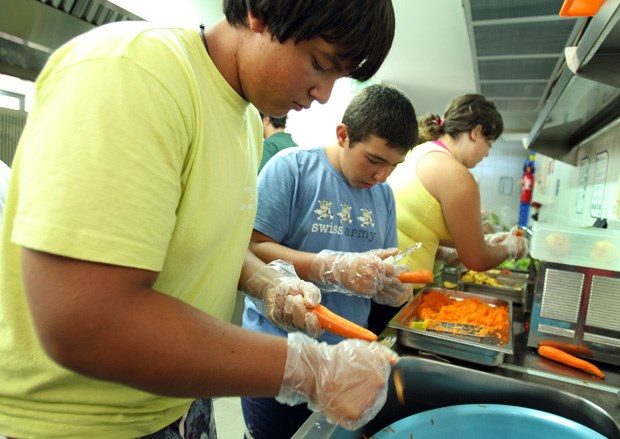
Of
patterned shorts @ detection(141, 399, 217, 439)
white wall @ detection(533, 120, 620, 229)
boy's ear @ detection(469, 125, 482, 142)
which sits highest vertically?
boy's ear @ detection(469, 125, 482, 142)

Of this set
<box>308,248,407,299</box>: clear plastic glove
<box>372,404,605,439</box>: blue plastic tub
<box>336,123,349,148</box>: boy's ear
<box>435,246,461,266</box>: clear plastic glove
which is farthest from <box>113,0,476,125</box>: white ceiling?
<box>372,404,605,439</box>: blue plastic tub

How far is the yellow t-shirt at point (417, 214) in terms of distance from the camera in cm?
183

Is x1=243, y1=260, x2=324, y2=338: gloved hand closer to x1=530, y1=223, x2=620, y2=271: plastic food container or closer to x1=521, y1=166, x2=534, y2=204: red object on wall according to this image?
x1=530, y1=223, x2=620, y2=271: plastic food container

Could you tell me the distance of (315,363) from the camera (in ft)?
2.18

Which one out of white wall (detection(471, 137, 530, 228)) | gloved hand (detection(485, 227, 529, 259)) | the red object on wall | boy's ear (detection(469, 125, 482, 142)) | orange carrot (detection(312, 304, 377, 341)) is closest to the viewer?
orange carrot (detection(312, 304, 377, 341))

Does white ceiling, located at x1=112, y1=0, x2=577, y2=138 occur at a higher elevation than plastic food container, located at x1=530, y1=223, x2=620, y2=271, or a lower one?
higher

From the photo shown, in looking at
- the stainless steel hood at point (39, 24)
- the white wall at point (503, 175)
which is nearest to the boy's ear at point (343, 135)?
the stainless steel hood at point (39, 24)

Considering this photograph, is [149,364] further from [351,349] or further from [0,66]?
[0,66]

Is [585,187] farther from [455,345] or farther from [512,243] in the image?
[455,345]

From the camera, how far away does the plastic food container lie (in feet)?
4.19

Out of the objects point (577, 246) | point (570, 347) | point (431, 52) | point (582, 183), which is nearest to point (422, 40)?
point (431, 52)

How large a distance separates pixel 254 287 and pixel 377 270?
0.43m

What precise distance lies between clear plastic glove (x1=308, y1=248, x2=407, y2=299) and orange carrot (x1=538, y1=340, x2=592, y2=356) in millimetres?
600

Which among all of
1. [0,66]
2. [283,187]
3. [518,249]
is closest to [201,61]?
[283,187]
